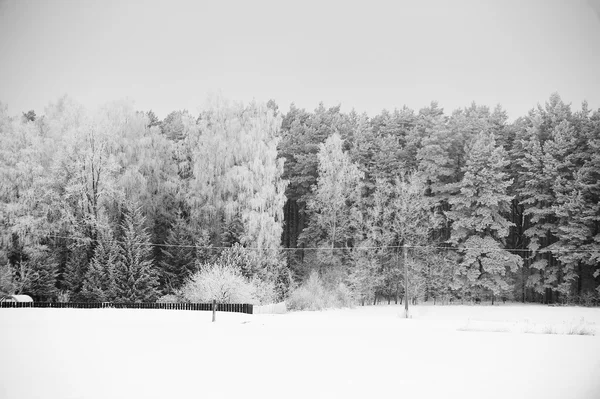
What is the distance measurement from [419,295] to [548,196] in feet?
39.9

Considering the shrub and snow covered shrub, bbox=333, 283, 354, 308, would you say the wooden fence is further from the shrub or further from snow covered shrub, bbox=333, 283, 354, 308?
snow covered shrub, bbox=333, 283, 354, 308

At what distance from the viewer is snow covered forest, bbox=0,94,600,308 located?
37250 millimetres

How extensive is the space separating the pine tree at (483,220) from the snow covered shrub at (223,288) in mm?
17844

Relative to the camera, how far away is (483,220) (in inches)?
1778

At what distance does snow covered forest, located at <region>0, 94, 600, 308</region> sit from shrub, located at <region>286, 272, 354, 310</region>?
20cm

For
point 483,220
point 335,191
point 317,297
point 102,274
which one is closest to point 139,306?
point 102,274

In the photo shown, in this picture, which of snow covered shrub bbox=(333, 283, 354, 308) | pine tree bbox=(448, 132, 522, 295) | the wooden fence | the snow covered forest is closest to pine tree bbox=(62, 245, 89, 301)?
the snow covered forest

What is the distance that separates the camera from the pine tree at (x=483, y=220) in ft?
144

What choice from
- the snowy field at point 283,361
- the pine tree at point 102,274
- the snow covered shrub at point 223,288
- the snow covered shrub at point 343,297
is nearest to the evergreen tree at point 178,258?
the pine tree at point 102,274

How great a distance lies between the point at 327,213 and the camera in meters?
47.8

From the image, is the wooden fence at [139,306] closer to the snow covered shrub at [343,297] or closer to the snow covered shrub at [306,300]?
the snow covered shrub at [306,300]

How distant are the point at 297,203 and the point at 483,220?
16553mm

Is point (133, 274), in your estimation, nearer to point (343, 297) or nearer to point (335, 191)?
point (343, 297)
